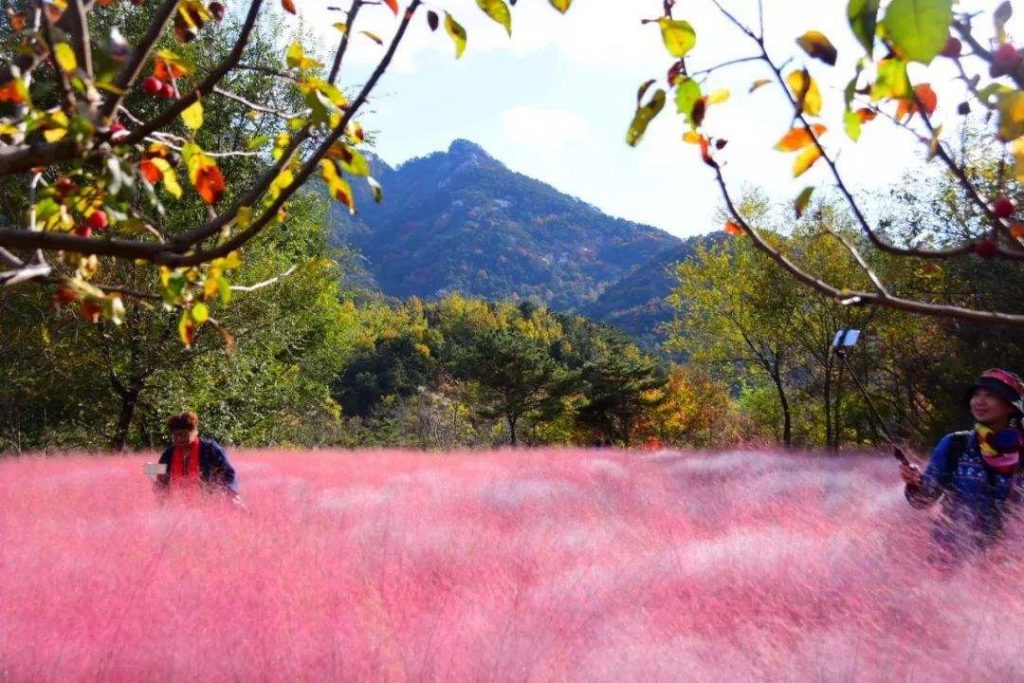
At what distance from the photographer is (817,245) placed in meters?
14.7

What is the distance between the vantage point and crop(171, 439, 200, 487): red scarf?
538 centimetres

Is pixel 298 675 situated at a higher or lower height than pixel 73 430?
higher

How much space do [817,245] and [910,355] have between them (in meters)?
2.75

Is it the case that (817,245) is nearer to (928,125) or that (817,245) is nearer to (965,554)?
(965,554)

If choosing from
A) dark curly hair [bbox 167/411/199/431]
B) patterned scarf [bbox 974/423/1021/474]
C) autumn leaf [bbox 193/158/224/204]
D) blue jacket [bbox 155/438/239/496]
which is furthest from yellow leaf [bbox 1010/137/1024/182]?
blue jacket [bbox 155/438/239/496]

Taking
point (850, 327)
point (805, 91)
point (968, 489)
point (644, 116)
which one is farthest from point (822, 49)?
point (850, 327)

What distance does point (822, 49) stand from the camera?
28.4 inches

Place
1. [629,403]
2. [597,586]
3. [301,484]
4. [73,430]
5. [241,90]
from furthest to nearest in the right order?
[629,403], [73,430], [241,90], [301,484], [597,586]

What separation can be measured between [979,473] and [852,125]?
3.59 metres

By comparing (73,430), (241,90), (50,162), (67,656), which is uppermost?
(241,90)

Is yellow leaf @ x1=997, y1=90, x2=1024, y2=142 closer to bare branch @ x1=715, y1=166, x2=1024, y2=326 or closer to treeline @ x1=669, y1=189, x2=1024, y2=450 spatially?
bare branch @ x1=715, y1=166, x2=1024, y2=326

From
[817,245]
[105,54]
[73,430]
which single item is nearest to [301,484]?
[105,54]

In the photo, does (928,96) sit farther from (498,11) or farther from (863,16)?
(498,11)

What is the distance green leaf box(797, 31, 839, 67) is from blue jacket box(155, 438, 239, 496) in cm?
533
